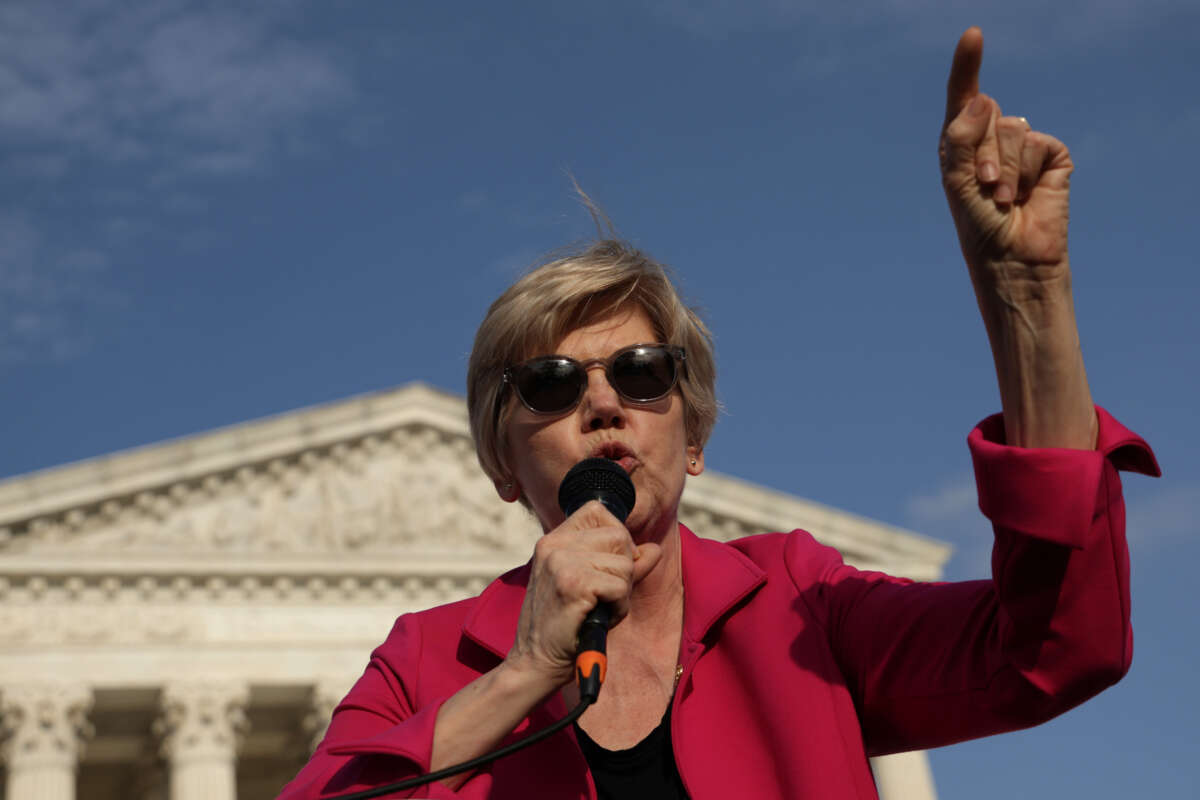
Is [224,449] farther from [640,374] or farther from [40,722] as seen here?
[640,374]

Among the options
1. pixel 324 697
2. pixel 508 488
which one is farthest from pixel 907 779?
pixel 508 488

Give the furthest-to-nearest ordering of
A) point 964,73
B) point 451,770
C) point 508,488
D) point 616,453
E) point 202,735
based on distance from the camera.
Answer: point 202,735 → point 508,488 → point 616,453 → point 451,770 → point 964,73

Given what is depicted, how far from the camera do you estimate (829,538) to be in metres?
29.9

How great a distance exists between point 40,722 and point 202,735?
96.5 inches

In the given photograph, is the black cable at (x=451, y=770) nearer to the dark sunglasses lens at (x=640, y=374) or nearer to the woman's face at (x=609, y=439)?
the woman's face at (x=609, y=439)

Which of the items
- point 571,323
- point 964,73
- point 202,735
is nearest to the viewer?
point 964,73

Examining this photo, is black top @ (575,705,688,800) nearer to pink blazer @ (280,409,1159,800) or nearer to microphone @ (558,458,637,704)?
pink blazer @ (280,409,1159,800)

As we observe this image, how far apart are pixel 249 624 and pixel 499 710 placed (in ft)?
83.2

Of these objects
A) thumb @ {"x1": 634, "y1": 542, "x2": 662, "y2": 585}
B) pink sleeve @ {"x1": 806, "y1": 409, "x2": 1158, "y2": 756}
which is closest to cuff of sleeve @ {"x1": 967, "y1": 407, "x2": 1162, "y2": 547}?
pink sleeve @ {"x1": 806, "y1": 409, "x2": 1158, "y2": 756}

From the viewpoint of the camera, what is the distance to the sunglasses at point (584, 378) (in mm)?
3080

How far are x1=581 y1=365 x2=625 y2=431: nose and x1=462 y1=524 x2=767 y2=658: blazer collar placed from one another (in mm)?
297

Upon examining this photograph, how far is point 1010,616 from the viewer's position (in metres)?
2.57

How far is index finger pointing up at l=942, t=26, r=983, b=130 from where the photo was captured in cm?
231

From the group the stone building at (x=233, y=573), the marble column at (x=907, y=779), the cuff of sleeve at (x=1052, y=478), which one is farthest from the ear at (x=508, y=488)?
the marble column at (x=907, y=779)
